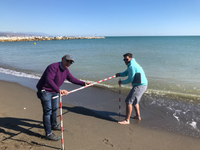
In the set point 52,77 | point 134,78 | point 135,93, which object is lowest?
point 135,93

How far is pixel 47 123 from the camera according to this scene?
3.63 metres

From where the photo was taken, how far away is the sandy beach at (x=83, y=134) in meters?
3.62

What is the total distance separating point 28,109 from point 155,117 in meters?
4.56

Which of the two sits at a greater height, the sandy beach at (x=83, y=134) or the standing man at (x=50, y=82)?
the standing man at (x=50, y=82)

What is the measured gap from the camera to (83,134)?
4.10 m

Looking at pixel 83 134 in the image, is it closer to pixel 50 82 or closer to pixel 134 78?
pixel 50 82

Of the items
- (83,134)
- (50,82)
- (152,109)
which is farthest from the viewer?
(152,109)

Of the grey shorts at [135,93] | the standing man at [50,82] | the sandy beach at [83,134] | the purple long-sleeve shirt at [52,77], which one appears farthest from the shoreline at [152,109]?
the purple long-sleeve shirt at [52,77]

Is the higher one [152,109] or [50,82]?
[50,82]

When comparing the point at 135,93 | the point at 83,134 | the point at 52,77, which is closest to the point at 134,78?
the point at 135,93

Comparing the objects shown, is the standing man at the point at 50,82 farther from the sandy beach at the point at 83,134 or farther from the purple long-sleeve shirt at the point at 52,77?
the sandy beach at the point at 83,134

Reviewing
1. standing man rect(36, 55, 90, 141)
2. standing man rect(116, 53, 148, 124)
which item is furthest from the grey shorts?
standing man rect(36, 55, 90, 141)

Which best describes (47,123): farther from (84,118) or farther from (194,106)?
(194,106)

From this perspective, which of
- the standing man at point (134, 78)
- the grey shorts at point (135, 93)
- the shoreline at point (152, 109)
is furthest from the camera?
the shoreline at point (152, 109)
